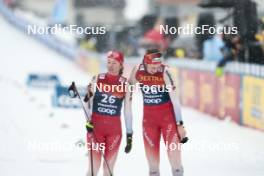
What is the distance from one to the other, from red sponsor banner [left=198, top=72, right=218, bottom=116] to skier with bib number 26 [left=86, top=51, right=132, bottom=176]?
374cm

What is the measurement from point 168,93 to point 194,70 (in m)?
4.43

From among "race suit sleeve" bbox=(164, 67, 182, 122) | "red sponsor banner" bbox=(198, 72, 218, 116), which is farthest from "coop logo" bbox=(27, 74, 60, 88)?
"race suit sleeve" bbox=(164, 67, 182, 122)

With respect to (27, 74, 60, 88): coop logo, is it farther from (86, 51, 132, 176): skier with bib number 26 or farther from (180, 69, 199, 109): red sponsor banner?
(86, 51, 132, 176): skier with bib number 26

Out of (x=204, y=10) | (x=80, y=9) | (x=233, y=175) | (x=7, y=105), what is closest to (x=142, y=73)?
(x=233, y=175)

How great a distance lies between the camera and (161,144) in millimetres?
6078

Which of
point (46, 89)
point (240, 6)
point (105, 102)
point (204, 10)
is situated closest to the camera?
point (105, 102)

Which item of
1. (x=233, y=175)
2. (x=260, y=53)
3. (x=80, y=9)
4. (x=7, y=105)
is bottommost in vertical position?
(x=233, y=175)

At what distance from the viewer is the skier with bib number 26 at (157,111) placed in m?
5.89

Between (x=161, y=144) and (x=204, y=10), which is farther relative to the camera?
(x=204, y=10)

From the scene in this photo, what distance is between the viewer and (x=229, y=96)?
373 inches

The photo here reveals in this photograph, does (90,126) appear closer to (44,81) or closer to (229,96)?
(44,81)

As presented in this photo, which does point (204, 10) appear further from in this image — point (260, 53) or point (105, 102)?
point (105, 102)
